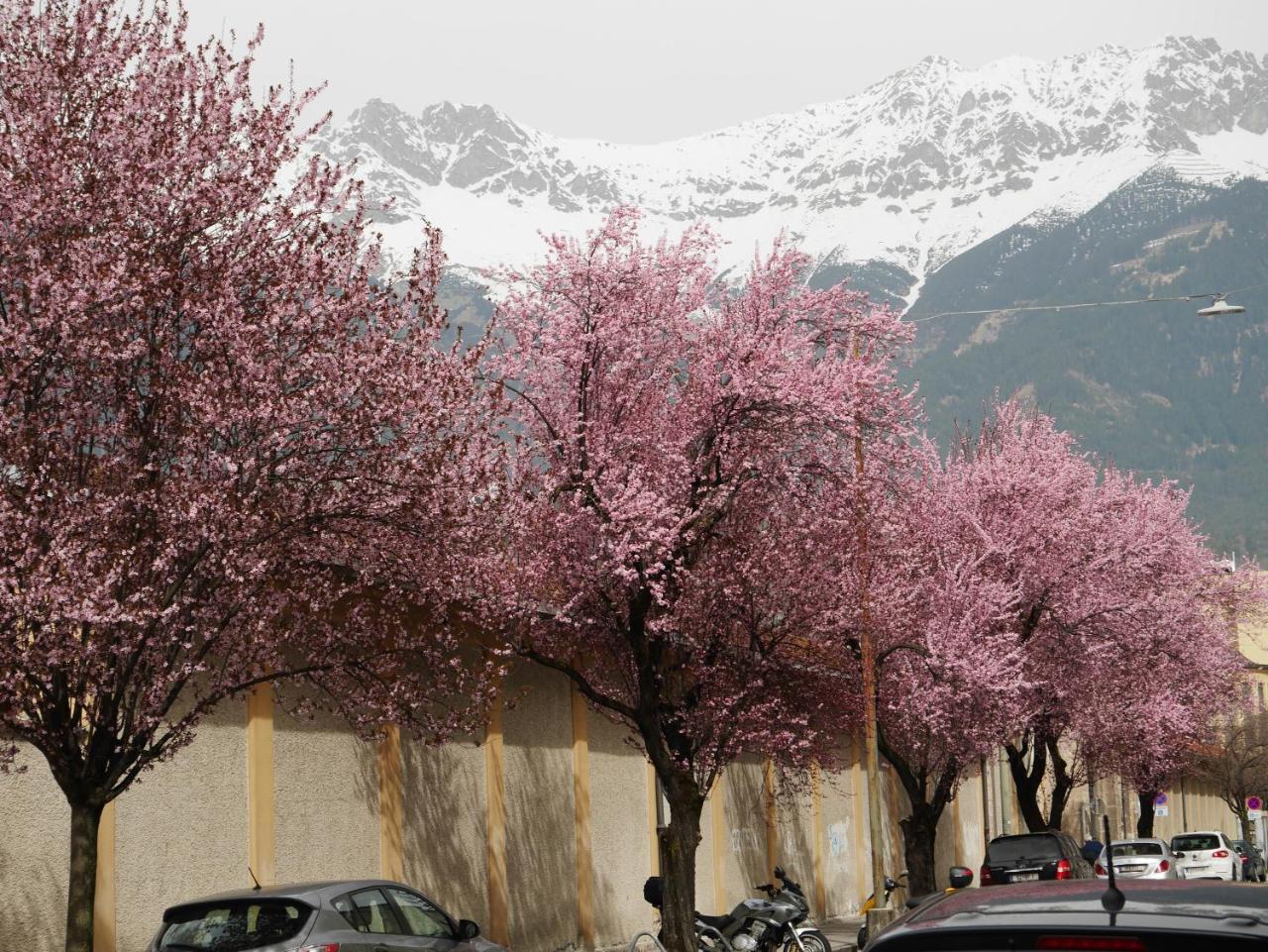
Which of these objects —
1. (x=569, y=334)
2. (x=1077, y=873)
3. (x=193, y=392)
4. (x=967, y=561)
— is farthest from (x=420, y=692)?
(x=967, y=561)

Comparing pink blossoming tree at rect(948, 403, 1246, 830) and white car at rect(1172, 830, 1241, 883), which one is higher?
pink blossoming tree at rect(948, 403, 1246, 830)

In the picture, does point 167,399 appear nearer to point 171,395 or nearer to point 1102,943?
point 171,395

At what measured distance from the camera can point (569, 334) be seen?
20438mm

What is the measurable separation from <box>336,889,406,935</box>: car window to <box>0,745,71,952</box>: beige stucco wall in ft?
10.7

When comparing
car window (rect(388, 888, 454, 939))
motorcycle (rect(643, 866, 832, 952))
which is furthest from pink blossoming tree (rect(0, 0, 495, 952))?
motorcycle (rect(643, 866, 832, 952))

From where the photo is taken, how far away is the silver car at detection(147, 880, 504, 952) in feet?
39.8

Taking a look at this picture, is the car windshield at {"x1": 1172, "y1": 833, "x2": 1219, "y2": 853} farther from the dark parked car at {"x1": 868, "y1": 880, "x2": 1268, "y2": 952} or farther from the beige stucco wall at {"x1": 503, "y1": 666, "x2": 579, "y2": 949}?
the dark parked car at {"x1": 868, "y1": 880, "x2": 1268, "y2": 952}

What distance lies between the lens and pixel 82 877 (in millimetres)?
12484

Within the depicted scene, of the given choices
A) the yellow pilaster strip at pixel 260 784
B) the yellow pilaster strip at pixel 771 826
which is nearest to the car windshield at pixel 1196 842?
the yellow pilaster strip at pixel 771 826

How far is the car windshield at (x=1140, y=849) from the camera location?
3550 cm

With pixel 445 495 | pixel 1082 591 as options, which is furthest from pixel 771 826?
pixel 445 495

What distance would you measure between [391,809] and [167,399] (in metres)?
8.58

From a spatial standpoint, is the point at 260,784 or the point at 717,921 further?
the point at 717,921

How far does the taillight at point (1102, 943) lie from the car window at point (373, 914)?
938 centimetres
